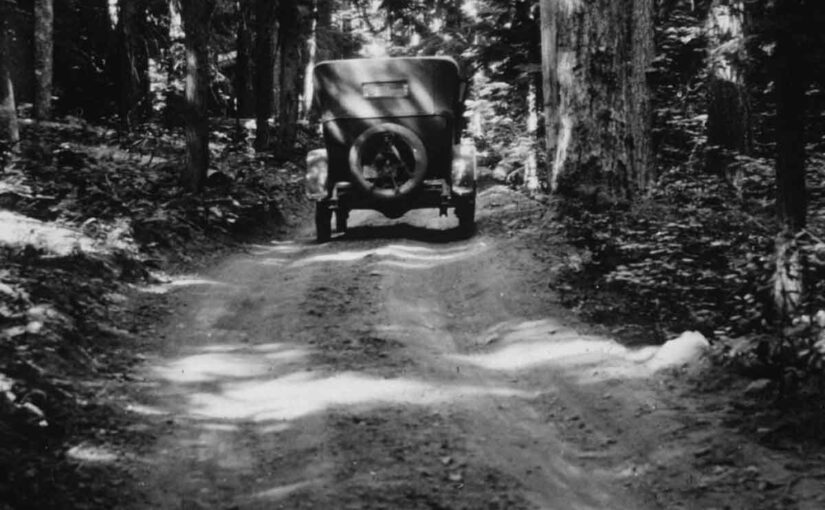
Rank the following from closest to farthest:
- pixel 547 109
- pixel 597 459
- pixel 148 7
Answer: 1. pixel 597 459
2. pixel 547 109
3. pixel 148 7

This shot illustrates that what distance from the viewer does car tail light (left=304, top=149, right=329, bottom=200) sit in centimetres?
1230

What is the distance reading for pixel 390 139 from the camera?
38.6 feet

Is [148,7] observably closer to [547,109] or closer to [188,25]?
[188,25]

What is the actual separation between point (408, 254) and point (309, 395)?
5634 mm

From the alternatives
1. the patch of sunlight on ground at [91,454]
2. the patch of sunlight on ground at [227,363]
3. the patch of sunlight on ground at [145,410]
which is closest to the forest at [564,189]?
the patch of sunlight on ground at [91,454]

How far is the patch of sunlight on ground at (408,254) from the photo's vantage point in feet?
34.7

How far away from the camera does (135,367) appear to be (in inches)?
244

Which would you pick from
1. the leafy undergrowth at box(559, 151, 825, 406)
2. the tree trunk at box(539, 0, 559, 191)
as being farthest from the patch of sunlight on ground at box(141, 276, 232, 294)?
the tree trunk at box(539, 0, 559, 191)

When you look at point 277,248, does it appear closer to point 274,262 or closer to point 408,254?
point 274,262

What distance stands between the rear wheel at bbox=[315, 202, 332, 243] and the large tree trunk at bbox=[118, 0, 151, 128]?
33.0 feet

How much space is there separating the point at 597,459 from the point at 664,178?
821cm

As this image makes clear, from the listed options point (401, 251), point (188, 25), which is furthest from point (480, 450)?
point (188, 25)

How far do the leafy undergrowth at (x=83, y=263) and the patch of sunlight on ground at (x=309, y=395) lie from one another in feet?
2.40

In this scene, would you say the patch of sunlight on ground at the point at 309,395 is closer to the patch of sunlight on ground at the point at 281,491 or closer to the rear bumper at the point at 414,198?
the patch of sunlight on ground at the point at 281,491
